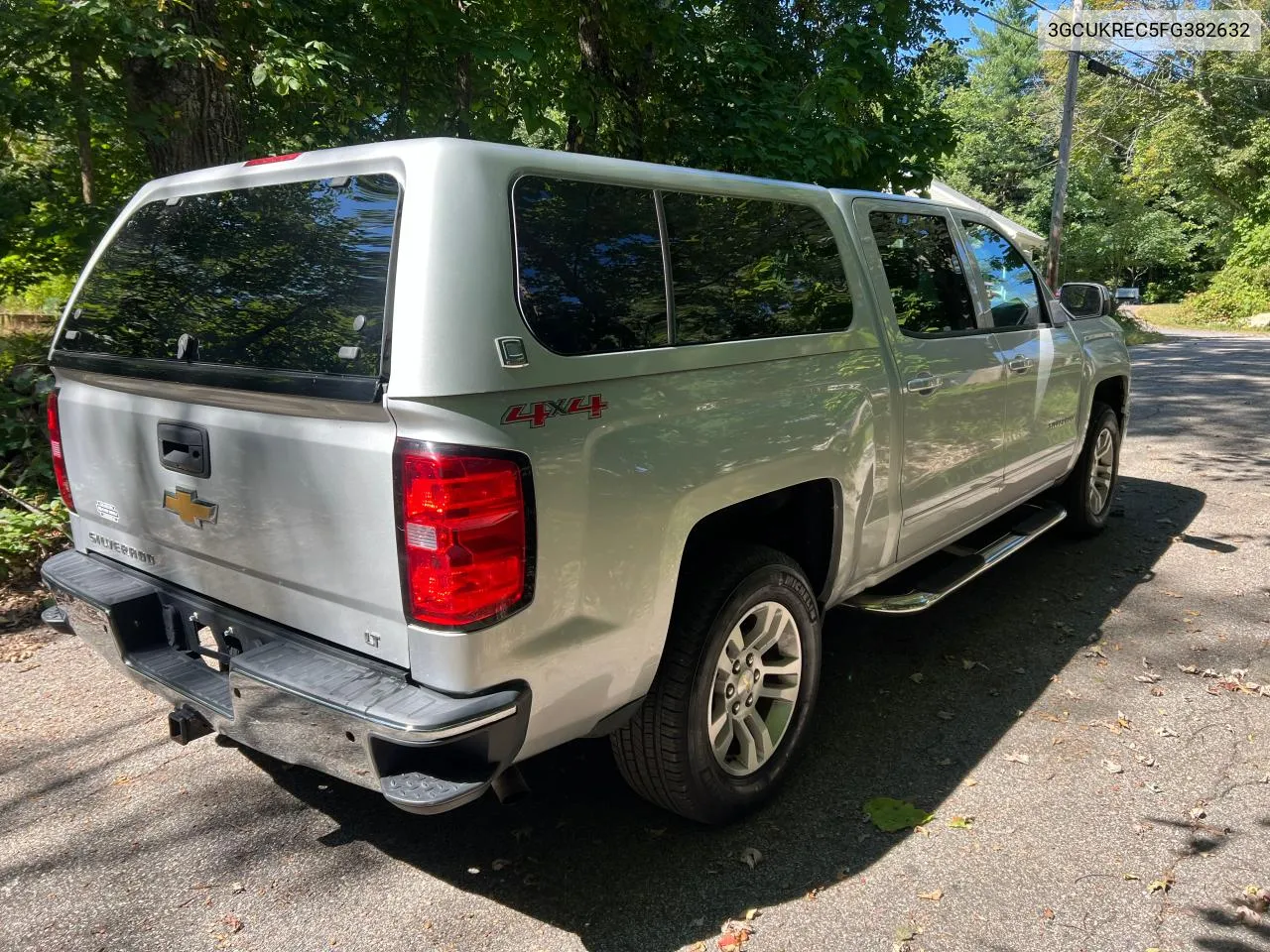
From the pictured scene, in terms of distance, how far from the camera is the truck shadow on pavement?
265cm

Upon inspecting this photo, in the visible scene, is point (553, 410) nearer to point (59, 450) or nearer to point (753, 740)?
point (753, 740)

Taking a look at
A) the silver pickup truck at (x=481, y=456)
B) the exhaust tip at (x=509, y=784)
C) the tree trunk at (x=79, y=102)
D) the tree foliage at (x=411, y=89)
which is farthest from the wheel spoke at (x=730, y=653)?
the tree trunk at (x=79, y=102)

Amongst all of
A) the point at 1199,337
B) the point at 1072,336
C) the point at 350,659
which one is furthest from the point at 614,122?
the point at 1199,337

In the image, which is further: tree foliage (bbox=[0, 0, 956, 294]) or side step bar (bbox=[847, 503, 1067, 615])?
tree foliage (bbox=[0, 0, 956, 294])

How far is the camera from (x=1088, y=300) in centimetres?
536

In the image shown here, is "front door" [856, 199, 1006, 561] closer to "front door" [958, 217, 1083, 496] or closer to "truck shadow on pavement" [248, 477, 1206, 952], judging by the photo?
"front door" [958, 217, 1083, 496]

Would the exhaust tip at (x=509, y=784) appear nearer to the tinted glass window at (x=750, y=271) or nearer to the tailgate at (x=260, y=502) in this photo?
the tailgate at (x=260, y=502)

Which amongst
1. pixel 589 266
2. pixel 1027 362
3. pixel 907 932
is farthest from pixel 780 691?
pixel 1027 362

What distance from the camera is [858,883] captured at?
2695 mm

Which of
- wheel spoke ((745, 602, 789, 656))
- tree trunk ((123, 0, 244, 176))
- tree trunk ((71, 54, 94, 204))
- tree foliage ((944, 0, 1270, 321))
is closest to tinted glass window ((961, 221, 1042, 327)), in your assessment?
wheel spoke ((745, 602, 789, 656))

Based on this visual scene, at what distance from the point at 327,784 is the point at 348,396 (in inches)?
71.4

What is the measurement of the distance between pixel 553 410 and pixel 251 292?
97 centimetres

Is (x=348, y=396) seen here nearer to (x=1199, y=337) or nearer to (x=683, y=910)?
(x=683, y=910)

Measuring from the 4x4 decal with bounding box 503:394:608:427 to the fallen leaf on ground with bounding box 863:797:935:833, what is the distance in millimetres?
1724
